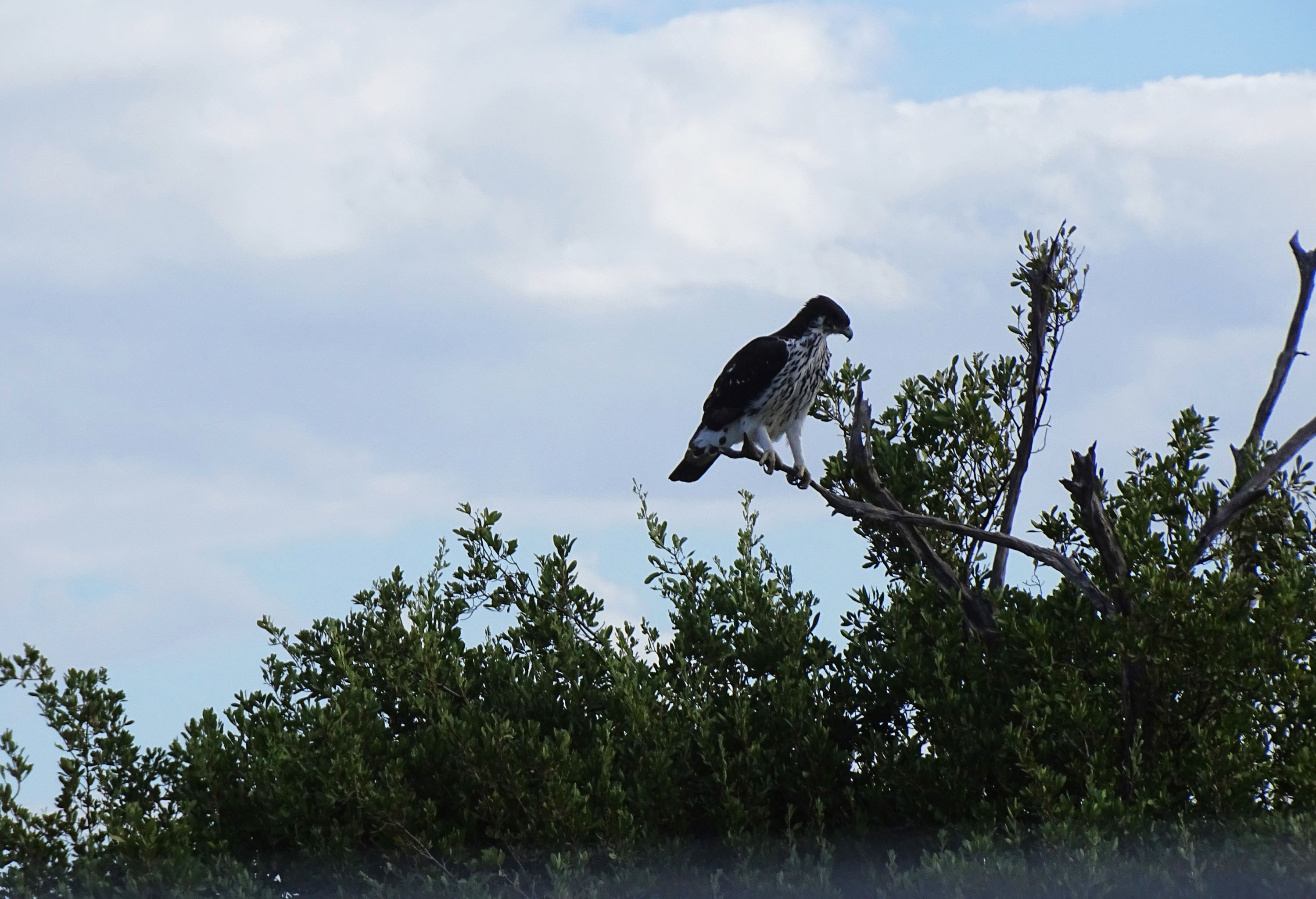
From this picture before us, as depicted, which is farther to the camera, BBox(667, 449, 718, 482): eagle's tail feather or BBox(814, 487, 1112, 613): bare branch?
BBox(667, 449, 718, 482): eagle's tail feather

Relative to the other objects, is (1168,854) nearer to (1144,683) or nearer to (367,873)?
(1144,683)

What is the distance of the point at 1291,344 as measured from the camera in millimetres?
9055

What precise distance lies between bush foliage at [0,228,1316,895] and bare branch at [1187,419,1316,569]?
0.08m

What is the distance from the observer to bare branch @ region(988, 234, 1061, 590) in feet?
28.8

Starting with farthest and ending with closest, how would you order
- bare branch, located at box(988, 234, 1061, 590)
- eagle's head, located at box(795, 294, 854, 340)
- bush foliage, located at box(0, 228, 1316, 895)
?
eagle's head, located at box(795, 294, 854, 340) < bare branch, located at box(988, 234, 1061, 590) < bush foliage, located at box(0, 228, 1316, 895)

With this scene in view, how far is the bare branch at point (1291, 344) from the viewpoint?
8969mm

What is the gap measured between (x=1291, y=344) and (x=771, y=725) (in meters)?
4.65

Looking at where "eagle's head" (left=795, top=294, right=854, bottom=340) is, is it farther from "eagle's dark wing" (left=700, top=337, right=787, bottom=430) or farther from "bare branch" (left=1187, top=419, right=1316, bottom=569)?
"bare branch" (left=1187, top=419, right=1316, bottom=569)

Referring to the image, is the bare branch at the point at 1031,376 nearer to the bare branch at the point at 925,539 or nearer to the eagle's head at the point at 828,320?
the bare branch at the point at 925,539

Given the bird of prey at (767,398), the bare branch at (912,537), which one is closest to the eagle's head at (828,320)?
the bird of prey at (767,398)

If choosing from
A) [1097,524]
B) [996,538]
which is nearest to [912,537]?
[996,538]

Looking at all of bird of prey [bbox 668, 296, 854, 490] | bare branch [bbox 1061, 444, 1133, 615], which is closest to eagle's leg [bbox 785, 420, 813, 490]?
bird of prey [bbox 668, 296, 854, 490]

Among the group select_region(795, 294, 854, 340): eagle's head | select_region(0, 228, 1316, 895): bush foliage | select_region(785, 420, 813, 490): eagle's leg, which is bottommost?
select_region(0, 228, 1316, 895): bush foliage

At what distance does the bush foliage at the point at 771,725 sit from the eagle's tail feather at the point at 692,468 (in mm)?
1182
